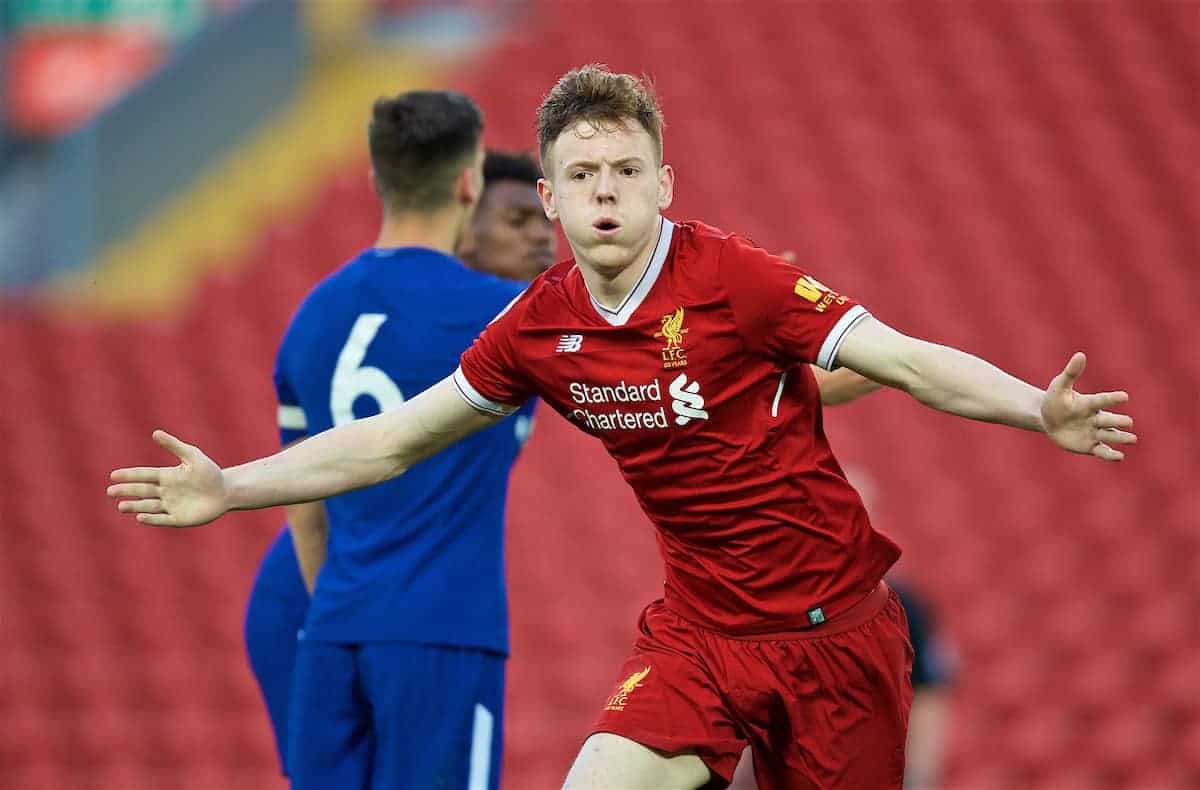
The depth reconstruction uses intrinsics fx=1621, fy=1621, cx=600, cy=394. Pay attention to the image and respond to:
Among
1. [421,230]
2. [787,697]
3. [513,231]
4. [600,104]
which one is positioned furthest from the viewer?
[513,231]

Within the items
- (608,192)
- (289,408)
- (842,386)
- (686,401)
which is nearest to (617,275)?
(608,192)

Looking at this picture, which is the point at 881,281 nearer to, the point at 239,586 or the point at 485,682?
the point at 239,586

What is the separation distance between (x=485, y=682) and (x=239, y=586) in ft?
20.6

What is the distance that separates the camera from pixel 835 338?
2908 mm

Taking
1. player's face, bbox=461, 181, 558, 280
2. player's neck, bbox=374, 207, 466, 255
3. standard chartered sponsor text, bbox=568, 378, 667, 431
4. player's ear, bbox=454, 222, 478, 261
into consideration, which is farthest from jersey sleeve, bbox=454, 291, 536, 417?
player's face, bbox=461, 181, 558, 280

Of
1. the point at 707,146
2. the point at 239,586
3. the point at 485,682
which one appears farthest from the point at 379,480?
the point at 707,146

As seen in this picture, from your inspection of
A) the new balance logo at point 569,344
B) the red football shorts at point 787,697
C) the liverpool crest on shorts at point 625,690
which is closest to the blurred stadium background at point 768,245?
the red football shorts at point 787,697

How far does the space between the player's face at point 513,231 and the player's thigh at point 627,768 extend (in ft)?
4.89

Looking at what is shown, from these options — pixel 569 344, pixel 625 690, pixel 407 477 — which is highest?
pixel 569 344

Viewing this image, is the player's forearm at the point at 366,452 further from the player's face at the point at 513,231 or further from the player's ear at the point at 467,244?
the player's face at the point at 513,231

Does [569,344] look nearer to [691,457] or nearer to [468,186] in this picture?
[691,457]

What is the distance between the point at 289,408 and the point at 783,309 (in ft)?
4.66

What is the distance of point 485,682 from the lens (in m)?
3.65

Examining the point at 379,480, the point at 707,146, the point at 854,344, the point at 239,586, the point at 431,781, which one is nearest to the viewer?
the point at 854,344
